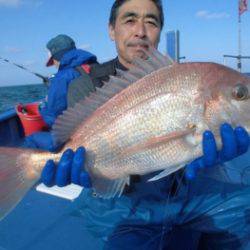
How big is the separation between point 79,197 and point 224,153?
151 centimetres

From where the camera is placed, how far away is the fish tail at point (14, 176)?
199 centimetres

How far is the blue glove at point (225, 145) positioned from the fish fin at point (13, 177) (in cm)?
103

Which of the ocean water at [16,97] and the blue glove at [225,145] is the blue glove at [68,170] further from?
the ocean water at [16,97]

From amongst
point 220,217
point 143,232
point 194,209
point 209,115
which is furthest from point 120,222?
point 209,115

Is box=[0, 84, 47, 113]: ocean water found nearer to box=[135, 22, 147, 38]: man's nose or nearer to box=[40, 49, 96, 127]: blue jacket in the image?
box=[40, 49, 96, 127]: blue jacket

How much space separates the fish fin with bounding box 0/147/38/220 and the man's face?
1359 millimetres

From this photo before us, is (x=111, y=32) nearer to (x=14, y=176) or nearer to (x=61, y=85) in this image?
(x=61, y=85)

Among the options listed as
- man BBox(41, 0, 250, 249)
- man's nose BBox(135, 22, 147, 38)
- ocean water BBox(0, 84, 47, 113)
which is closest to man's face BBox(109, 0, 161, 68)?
man's nose BBox(135, 22, 147, 38)

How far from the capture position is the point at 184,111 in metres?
1.92

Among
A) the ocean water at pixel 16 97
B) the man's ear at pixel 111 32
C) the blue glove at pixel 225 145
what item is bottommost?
the ocean water at pixel 16 97

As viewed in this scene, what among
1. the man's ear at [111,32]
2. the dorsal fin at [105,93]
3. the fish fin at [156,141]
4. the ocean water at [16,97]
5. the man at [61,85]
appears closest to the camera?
the fish fin at [156,141]

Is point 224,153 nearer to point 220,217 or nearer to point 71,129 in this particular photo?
point 220,217

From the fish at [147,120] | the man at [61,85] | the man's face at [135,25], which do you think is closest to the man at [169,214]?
the man's face at [135,25]

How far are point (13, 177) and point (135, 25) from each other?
169cm
